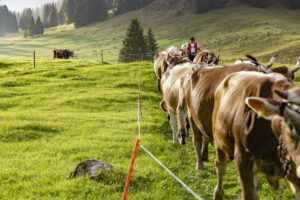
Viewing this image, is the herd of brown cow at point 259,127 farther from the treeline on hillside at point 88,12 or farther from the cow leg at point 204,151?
the treeline on hillside at point 88,12

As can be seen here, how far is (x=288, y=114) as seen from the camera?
3037 millimetres

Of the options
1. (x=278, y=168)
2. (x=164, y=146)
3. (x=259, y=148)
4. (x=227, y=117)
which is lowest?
(x=164, y=146)

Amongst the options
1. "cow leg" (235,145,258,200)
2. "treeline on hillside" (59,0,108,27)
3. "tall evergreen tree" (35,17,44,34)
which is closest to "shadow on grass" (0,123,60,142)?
"cow leg" (235,145,258,200)

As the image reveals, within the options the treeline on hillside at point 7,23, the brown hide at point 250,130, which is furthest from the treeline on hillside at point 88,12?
the brown hide at point 250,130

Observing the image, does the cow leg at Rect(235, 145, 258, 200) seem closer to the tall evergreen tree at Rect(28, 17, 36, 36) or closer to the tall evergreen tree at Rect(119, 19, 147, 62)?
the tall evergreen tree at Rect(119, 19, 147, 62)

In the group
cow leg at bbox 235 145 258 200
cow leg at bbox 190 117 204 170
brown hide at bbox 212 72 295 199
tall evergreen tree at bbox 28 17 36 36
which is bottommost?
cow leg at bbox 190 117 204 170

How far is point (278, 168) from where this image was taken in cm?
359

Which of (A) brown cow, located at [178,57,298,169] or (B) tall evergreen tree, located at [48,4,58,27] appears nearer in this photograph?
(A) brown cow, located at [178,57,298,169]

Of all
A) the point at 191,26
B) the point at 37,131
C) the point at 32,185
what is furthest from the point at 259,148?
the point at 191,26

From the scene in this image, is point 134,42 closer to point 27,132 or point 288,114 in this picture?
point 27,132

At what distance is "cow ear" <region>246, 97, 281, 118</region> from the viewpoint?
3131mm

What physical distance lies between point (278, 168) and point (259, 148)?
0.32 metres

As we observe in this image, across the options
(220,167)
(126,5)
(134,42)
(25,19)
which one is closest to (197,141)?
(220,167)

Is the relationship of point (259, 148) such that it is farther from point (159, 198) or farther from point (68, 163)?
point (68, 163)
